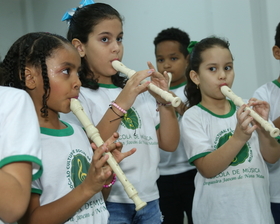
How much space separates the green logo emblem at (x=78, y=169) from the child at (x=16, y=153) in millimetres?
226

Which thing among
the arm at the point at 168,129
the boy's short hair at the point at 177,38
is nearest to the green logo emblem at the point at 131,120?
the arm at the point at 168,129

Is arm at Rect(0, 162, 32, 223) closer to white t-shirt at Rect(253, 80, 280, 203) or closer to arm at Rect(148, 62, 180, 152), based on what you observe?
arm at Rect(148, 62, 180, 152)

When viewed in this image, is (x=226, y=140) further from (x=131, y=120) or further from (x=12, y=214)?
(x=12, y=214)

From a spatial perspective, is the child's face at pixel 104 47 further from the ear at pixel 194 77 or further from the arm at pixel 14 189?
the arm at pixel 14 189

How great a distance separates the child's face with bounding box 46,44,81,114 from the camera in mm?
1016

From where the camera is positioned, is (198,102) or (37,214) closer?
(37,214)

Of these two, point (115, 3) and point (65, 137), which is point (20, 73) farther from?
point (115, 3)

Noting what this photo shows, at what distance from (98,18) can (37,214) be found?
72 centimetres

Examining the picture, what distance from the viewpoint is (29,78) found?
100cm

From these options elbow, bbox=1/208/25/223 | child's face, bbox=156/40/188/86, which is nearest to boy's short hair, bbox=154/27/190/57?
child's face, bbox=156/40/188/86

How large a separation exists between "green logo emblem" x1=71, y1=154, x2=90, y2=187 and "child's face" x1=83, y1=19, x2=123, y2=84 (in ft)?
1.36

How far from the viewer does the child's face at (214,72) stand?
4.79 ft

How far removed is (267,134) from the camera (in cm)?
Answer: 136

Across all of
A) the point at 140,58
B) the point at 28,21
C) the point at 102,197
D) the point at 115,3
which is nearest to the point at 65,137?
the point at 102,197
